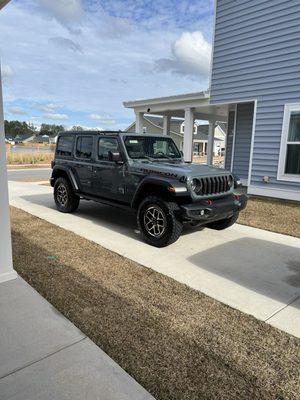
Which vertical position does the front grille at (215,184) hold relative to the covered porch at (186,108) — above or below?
below

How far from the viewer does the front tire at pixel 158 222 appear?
504cm

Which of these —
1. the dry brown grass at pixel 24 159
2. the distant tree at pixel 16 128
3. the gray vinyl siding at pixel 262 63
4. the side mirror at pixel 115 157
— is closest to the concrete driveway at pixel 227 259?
the side mirror at pixel 115 157

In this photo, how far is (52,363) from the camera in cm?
250

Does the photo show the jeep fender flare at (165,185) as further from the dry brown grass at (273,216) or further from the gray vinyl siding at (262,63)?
the gray vinyl siding at (262,63)

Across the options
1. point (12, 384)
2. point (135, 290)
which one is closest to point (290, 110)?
point (135, 290)

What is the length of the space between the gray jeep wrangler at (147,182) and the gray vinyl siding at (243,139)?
5.56 metres

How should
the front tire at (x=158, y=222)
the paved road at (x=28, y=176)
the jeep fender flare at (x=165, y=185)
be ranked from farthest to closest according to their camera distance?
1. the paved road at (x=28, y=176)
2. the front tire at (x=158, y=222)
3. the jeep fender flare at (x=165, y=185)

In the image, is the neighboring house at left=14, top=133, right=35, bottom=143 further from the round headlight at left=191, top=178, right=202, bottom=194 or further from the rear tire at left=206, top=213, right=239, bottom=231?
the round headlight at left=191, top=178, right=202, bottom=194

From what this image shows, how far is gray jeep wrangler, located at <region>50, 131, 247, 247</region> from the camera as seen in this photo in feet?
16.6

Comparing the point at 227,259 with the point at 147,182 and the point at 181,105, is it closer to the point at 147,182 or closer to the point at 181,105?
the point at 147,182

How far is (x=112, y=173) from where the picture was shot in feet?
20.6

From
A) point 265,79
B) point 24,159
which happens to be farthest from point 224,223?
point 24,159

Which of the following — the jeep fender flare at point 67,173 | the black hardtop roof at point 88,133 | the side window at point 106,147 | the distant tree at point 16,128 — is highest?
the distant tree at point 16,128

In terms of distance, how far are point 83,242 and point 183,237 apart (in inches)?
69.4
